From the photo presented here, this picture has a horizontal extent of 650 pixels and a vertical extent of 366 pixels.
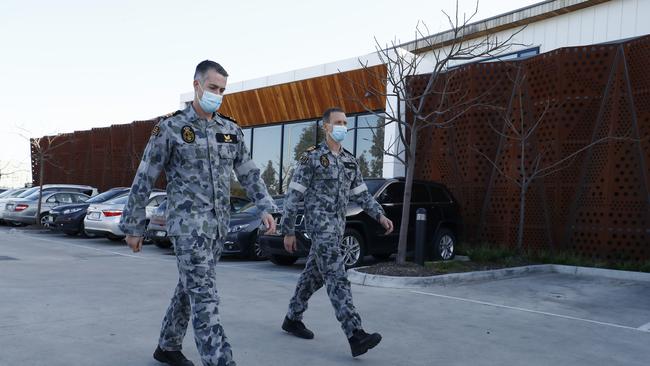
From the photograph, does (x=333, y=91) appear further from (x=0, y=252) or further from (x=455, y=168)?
(x=0, y=252)

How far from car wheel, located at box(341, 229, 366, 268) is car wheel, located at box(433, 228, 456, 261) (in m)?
1.87

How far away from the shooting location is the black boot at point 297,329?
535cm

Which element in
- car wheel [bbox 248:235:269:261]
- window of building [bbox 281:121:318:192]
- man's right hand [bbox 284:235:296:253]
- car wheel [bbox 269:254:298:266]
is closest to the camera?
man's right hand [bbox 284:235:296:253]

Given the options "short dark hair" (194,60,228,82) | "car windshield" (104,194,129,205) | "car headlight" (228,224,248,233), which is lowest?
"car headlight" (228,224,248,233)

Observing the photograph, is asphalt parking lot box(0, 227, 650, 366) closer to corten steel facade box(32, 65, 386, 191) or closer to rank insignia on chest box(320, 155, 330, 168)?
rank insignia on chest box(320, 155, 330, 168)

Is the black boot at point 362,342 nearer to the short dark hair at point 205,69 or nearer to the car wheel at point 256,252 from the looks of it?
the short dark hair at point 205,69

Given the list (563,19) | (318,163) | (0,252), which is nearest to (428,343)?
(318,163)

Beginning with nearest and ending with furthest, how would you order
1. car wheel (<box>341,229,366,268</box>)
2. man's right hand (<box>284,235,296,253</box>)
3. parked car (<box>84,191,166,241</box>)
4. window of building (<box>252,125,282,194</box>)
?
man's right hand (<box>284,235,296,253</box>) → car wheel (<box>341,229,366,268</box>) → parked car (<box>84,191,166,241</box>) → window of building (<box>252,125,282,194</box>)

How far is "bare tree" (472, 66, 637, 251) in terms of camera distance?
12000 millimetres

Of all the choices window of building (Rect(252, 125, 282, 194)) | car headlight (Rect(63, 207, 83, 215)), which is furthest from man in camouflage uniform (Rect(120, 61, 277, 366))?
window of building (Rect(252, 125, 282, 194))

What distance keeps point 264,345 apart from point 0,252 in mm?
9633

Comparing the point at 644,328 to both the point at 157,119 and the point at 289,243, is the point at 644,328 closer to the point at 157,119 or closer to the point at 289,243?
the point at 289,243

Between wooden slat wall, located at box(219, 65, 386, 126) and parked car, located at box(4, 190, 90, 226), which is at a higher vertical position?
wooden slat wall, located at box(219, 65, 386, 126)

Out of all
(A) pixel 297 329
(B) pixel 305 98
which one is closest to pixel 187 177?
(A) pixel 297 329
